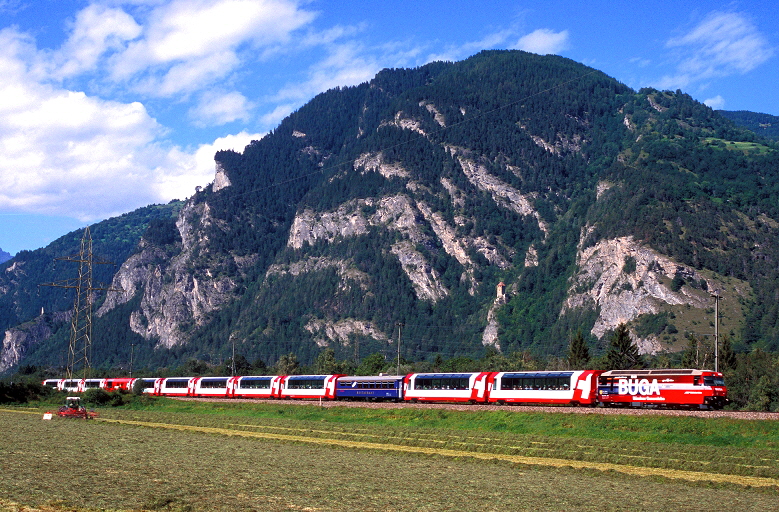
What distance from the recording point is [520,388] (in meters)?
76.9

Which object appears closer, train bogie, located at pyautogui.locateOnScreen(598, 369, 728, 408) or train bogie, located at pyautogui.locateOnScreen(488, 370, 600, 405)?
train bogie, located at pyautogui.locateOnScreen(598, 369, 728, 408)

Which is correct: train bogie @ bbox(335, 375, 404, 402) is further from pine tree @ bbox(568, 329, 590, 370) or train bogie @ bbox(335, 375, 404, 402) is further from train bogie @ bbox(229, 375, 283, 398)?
pine tree @ bbox(568, 329, 590, 370)

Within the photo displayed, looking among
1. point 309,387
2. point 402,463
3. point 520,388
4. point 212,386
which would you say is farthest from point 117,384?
point 402,463

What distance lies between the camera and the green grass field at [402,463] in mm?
29172

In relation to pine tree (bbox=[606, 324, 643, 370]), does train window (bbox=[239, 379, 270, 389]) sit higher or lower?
lower

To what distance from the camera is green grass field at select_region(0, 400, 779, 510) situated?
2917 cm

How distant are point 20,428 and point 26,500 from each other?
34838mm

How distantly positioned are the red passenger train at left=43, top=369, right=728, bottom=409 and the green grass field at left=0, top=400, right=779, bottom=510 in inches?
408

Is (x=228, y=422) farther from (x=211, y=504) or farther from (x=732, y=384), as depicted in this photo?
(x=732, y=384)

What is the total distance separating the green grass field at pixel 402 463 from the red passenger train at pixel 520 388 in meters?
10.4

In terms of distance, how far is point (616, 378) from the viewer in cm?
7281

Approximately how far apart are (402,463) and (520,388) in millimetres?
37399

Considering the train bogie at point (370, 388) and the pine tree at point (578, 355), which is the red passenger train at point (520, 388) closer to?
the train bogie at point (370, 388)

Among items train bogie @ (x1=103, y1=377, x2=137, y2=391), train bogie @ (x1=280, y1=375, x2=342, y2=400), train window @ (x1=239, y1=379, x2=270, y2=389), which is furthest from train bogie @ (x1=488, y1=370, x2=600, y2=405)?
train bogie @ (x1=103, y1=377, x2=137, y2=391)
